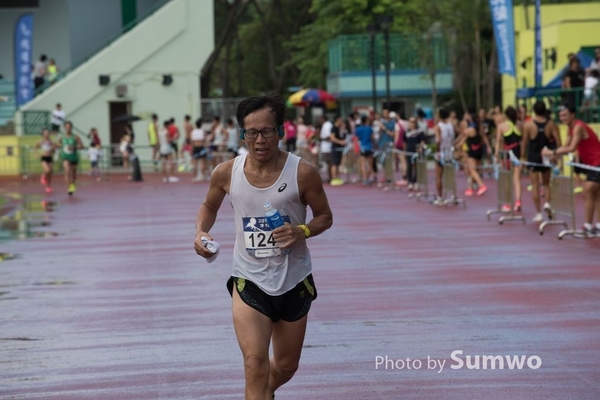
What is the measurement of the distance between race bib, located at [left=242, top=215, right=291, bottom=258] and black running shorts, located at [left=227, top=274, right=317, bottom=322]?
183mm

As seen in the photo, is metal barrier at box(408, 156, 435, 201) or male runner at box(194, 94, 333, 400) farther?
metal barrier at box(408, 156, 435, 201)

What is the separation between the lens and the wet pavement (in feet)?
29.2

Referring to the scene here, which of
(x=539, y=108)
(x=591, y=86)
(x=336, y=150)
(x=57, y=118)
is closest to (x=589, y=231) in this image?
(x=539, y=108)

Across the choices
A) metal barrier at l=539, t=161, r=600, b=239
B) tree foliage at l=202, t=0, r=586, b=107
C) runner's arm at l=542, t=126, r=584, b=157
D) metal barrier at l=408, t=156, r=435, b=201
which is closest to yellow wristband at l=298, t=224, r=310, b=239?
metal barrier at l=539, t=161, r=600, b=239

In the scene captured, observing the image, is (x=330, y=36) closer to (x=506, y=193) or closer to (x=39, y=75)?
(x=39, y=75)

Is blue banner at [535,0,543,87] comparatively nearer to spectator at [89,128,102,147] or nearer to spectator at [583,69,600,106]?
spectator at [583,69,600,106]

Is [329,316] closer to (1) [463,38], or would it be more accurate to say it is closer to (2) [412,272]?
(2) [412,272]

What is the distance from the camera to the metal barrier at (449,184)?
2523 cm

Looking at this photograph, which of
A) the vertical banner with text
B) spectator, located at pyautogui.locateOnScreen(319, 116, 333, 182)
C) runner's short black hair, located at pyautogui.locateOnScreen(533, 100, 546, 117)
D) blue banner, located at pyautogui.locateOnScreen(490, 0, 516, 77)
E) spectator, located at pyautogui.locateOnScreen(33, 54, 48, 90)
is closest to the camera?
runner's short black hair, located at pyautogui.locateOnScreen(533, 100, 546, 117)

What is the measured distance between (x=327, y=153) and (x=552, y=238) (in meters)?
18.7

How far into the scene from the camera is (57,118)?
49.4 meters

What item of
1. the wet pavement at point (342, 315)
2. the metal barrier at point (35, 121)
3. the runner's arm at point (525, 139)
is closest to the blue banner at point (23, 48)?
the metal barrier at point (35, 121)

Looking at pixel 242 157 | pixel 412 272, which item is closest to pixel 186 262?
pixel 412 272

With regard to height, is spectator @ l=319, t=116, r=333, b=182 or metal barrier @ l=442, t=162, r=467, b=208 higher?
spectator @ l=319, t=116, r=333, b=182
